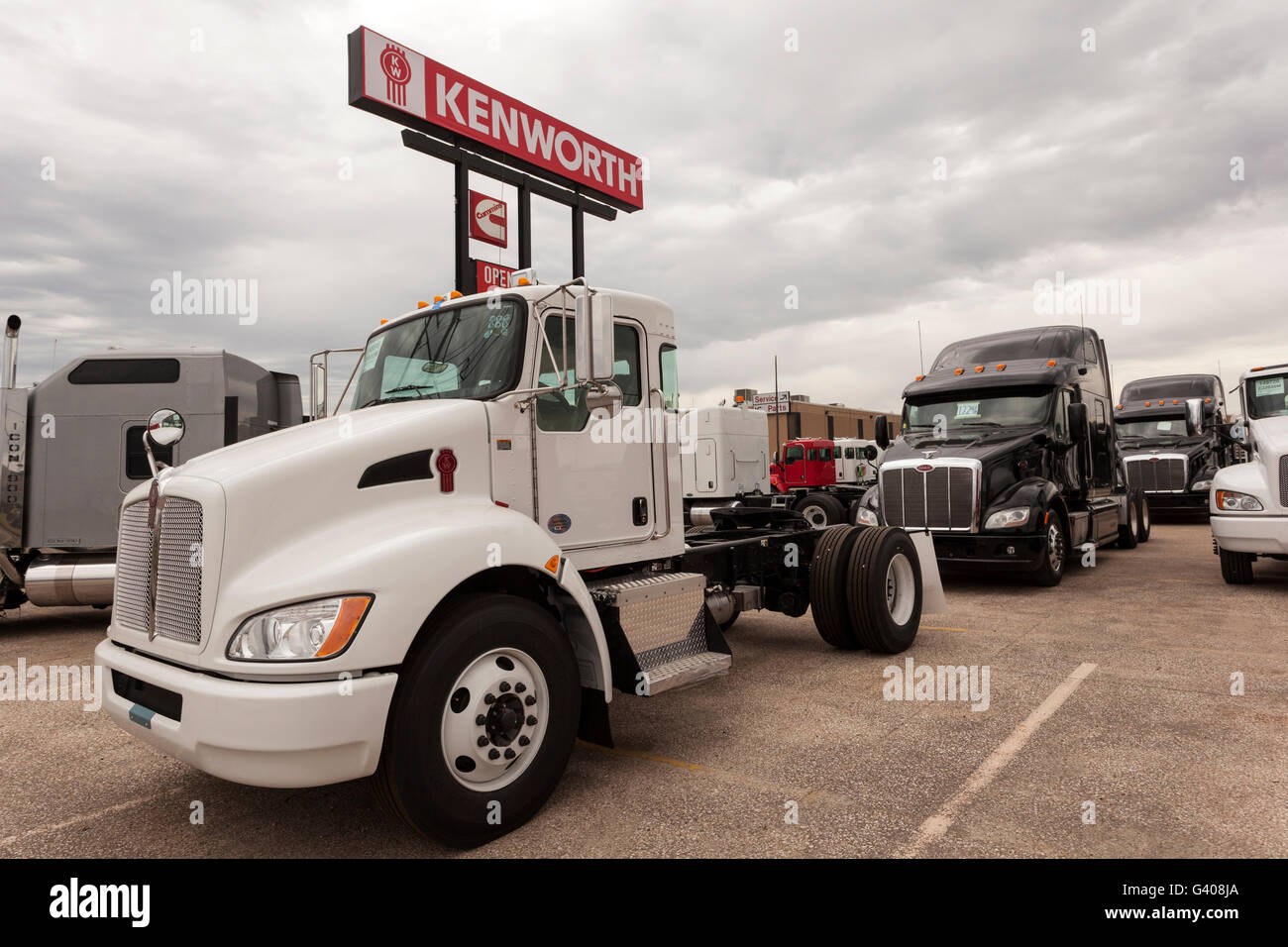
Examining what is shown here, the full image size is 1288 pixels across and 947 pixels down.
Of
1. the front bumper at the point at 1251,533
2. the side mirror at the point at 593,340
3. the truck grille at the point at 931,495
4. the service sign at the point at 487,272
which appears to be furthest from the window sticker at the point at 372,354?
the front bumper at the point at 1251,533

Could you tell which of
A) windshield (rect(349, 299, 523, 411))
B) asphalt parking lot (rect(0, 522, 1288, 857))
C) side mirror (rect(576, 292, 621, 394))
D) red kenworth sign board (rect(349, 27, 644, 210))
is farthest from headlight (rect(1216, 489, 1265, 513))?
red kenworth sign board (rect(349, 27, 644, 210))

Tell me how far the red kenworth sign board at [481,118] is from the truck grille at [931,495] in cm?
822

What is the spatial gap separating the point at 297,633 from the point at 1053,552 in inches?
374

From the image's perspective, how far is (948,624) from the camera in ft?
25.3

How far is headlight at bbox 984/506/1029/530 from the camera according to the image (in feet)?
30.9

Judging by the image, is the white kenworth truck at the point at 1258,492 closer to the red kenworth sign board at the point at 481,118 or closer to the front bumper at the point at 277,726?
the front bumper at the point at 277,726

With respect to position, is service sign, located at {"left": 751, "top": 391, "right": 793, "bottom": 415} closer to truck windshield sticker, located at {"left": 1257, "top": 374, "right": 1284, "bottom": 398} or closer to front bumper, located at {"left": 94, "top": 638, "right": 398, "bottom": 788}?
truck windshield sticker, located at {"left": 1257, "top": 374, "right": 1284, "bottom": 398}

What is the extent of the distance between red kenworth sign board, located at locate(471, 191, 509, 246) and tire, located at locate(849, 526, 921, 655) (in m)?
9.39

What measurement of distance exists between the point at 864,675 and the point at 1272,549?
5887 millimetres

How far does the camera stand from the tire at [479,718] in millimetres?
3014

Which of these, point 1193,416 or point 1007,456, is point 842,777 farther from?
point 1193,416
